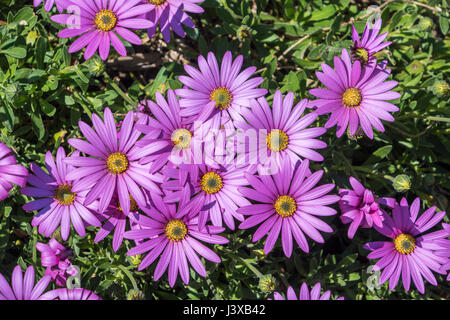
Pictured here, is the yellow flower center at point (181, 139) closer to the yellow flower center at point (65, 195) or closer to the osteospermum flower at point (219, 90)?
the osteospermum flower at point (219, 90)

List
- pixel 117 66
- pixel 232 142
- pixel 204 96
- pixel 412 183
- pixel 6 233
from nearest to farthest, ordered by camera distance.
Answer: pixel 232 142 < pixel 204 96 < pixel 6 233 < pixel 412 183 < pixel 117 66

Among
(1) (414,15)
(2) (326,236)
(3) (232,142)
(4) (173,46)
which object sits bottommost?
(2) (326,236)

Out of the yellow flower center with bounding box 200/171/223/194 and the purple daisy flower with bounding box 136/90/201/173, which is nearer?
the purple daisy flower with bounding box 136/90/201/173

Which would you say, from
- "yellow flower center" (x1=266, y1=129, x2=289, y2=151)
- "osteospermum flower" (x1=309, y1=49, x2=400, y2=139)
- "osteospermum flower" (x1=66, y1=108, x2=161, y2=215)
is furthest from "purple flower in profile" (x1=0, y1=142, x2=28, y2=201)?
"osteospermum flower" (x1=309, y1=49, x2=400, y2=139)

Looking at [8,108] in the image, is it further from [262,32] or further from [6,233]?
[262,32]

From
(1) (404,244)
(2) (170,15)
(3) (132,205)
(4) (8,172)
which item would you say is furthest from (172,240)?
(1) (404,244)

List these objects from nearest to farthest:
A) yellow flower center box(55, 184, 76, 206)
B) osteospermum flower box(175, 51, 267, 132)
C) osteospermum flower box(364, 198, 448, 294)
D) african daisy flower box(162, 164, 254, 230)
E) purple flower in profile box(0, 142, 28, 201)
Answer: purple flower in profile box(0, 142, 28, 201)
african daisy flower box(162, 164, 254, 230)
osteospermum flower box(175, 51, 267, 132)
yellow flower center box(55, 184, 76, 206)
osteospermum flower box(364, 198, 448, 294)

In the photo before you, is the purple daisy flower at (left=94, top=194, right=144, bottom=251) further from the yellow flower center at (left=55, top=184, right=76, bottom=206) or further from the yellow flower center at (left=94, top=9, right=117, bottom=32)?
the yellow flower center at (left=94, top=9, right=117, bottom=32)

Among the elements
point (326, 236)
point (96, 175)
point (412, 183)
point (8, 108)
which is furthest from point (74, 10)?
point (412, 183)
